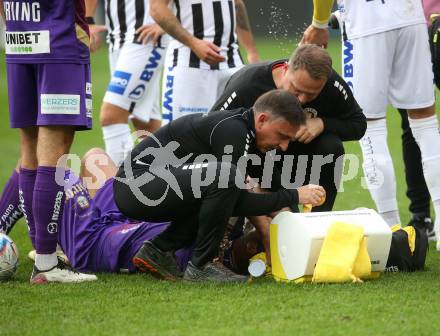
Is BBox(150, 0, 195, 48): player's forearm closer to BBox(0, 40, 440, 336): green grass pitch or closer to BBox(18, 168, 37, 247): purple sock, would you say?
BBox(18, 168, 37, 247): purple sock

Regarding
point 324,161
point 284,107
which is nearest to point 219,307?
point 284,107

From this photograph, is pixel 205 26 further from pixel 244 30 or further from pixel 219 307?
pixel 219 307

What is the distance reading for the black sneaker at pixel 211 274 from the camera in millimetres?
4531

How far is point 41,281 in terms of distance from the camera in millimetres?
4602

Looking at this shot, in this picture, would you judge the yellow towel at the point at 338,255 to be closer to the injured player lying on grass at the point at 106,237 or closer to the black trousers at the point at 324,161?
the injured player lying on grass at the point at 106,237

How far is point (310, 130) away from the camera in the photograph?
5113 mm

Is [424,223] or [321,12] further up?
[321,12]

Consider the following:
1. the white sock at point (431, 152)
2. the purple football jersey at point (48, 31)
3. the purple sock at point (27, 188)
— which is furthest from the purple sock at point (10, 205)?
the white sock at point (431, 152)

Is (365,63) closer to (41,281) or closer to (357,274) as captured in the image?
(357,274)

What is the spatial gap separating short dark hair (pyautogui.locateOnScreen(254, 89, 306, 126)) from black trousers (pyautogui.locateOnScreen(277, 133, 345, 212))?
0.73 meters

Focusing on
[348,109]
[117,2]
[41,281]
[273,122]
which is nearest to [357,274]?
[273,122]

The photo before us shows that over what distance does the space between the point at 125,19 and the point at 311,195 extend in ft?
11.3

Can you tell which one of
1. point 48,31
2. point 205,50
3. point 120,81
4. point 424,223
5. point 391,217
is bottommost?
point 424,223

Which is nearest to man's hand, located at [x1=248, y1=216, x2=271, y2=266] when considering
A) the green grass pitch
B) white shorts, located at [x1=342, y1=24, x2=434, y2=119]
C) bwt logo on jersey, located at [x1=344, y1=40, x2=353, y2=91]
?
the green grass pitch
